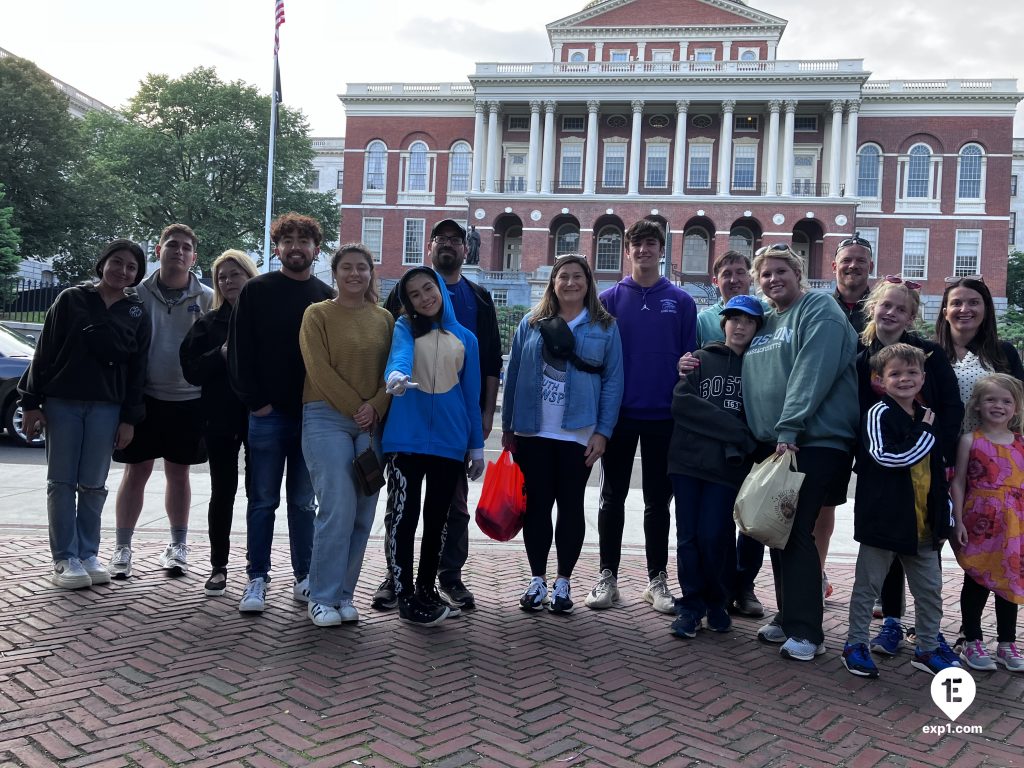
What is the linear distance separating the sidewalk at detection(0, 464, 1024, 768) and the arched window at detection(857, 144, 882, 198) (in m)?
46.3

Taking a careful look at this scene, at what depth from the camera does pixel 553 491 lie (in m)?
4.89

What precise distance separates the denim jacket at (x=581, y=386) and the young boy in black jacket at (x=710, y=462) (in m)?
0.41

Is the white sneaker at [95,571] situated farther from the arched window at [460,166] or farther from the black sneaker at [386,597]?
the arched window at [460,166]

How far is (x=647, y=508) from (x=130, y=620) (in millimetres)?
2954

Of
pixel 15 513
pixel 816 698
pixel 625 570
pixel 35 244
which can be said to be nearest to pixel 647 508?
pixel 625 570

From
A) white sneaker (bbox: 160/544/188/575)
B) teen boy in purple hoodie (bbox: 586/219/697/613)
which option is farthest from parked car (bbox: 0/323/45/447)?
teen boy in purple hoodie (bbox: 586/219/697/613)

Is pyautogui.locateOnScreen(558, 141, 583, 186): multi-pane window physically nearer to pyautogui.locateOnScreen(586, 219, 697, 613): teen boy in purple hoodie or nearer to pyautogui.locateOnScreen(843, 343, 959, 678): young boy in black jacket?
pyautogui.locateOnScreen(586, 219, 697, 613): teen boy in purple hoodie

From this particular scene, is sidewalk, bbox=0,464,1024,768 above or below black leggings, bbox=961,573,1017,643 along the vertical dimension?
below

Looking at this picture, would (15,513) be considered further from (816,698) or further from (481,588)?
(816,698)

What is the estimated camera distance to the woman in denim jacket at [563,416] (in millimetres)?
4797

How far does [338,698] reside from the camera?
3475 millimetres

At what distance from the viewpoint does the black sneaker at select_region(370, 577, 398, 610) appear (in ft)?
15.8

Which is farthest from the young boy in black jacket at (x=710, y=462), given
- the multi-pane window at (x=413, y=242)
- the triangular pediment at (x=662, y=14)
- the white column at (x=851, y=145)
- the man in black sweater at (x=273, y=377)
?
the triangular pediment at (x=662, y=14)

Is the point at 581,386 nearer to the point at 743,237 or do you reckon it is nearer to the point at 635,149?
the point at 635,149
